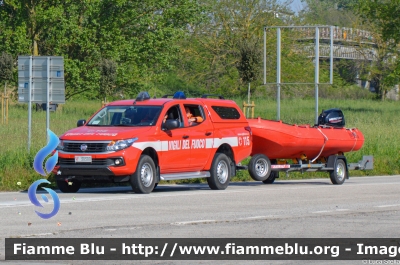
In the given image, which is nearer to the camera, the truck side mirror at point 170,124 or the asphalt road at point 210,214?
the asphalt road at point 210,214

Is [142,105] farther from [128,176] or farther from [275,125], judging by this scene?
[275,125]

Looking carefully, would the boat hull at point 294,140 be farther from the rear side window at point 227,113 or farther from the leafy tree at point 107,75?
the leafy tree at point 107,75

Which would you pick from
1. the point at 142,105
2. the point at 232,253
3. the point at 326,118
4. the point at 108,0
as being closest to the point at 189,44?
the point at 108,0

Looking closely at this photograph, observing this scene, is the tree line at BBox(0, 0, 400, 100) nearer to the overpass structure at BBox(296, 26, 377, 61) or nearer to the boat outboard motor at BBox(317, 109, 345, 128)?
the overpass structure at BBox(296, 26, 377, 61)

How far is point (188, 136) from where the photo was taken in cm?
1880

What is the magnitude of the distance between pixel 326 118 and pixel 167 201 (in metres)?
8.20

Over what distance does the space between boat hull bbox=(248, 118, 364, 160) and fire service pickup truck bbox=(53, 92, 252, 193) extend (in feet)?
1.96

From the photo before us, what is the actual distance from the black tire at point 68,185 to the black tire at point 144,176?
142cm

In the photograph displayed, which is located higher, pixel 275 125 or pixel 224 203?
pixel 275 125

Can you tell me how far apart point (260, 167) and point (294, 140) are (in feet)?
3.85

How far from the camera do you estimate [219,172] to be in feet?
64.0

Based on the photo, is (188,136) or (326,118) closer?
(188,136)

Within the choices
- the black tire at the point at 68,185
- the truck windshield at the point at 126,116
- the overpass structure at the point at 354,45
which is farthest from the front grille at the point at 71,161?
the overpass structure at the point at 354,45

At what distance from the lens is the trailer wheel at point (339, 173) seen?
22.2 meters
